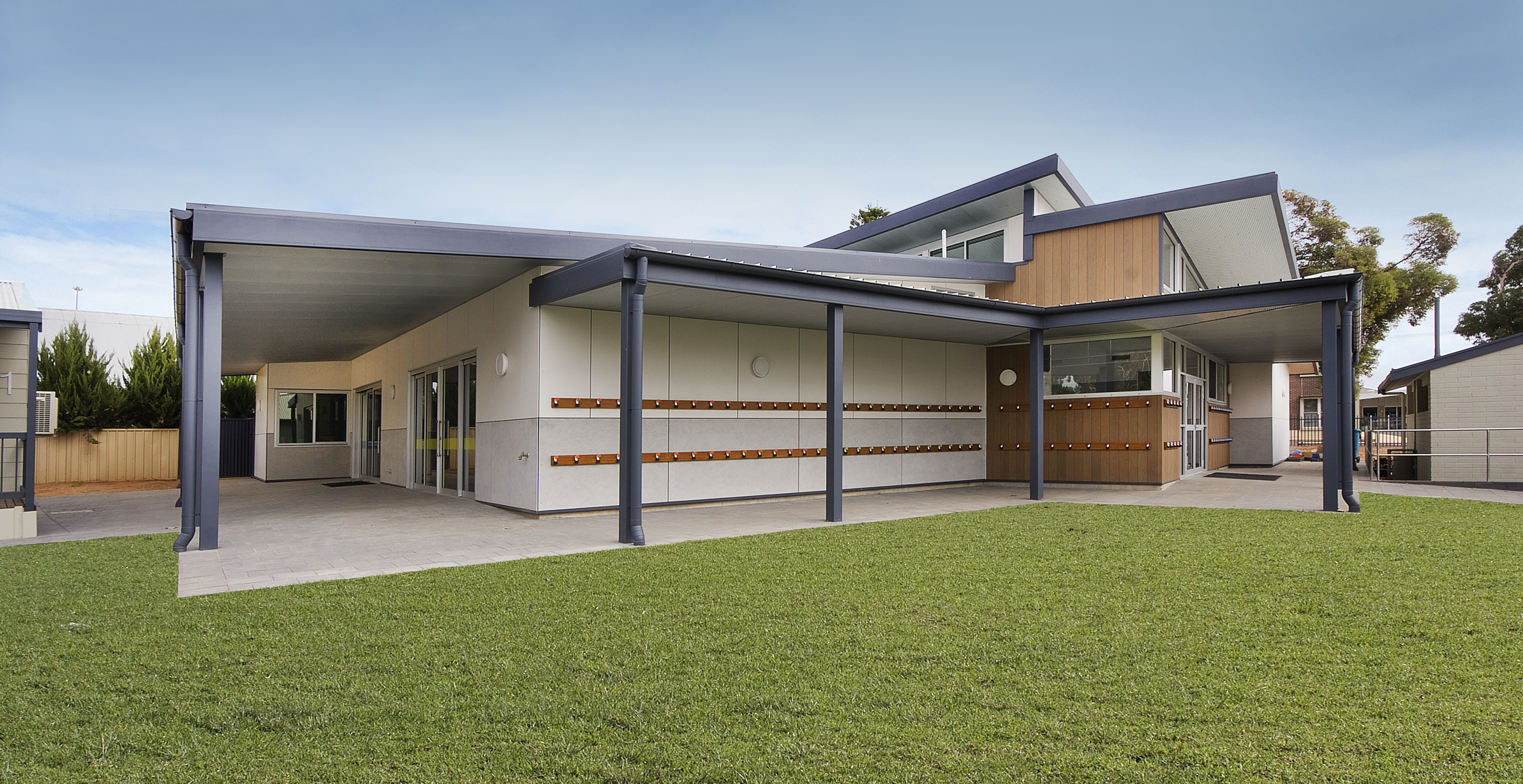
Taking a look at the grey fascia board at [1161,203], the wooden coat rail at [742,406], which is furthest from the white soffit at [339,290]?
the grey fascia board at [1161,203]

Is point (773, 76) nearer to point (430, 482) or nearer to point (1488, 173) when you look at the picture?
point (430, 482)

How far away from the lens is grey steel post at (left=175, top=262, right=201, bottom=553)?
24.2ft

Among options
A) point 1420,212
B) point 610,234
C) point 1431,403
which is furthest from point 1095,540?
point 1420,212

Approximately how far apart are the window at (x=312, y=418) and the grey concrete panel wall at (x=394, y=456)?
3873mm

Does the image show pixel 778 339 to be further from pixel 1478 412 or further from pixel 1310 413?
pixel 1310 413

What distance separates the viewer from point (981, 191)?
14.2m

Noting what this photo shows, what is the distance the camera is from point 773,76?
19.6 meters

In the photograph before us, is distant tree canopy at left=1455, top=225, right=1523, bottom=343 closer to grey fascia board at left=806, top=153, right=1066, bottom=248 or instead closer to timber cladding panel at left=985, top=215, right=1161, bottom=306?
grey fascia board at left=806, top=153, right=1066, bottom=248

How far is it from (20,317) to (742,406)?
8.43m

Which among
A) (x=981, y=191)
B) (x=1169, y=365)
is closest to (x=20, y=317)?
(x=981, y=191)

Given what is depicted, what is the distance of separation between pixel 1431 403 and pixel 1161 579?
484 inches

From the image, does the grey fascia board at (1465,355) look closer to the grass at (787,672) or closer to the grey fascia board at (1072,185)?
the grey fascia board at (1072,185)

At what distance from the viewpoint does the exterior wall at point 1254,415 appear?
64.8 ft

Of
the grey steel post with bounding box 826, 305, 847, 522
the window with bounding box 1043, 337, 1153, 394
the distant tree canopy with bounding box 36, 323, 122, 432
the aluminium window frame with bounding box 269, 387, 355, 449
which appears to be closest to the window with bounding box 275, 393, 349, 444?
the aluminium window frame with bounding box 269, 387, 355, 449
